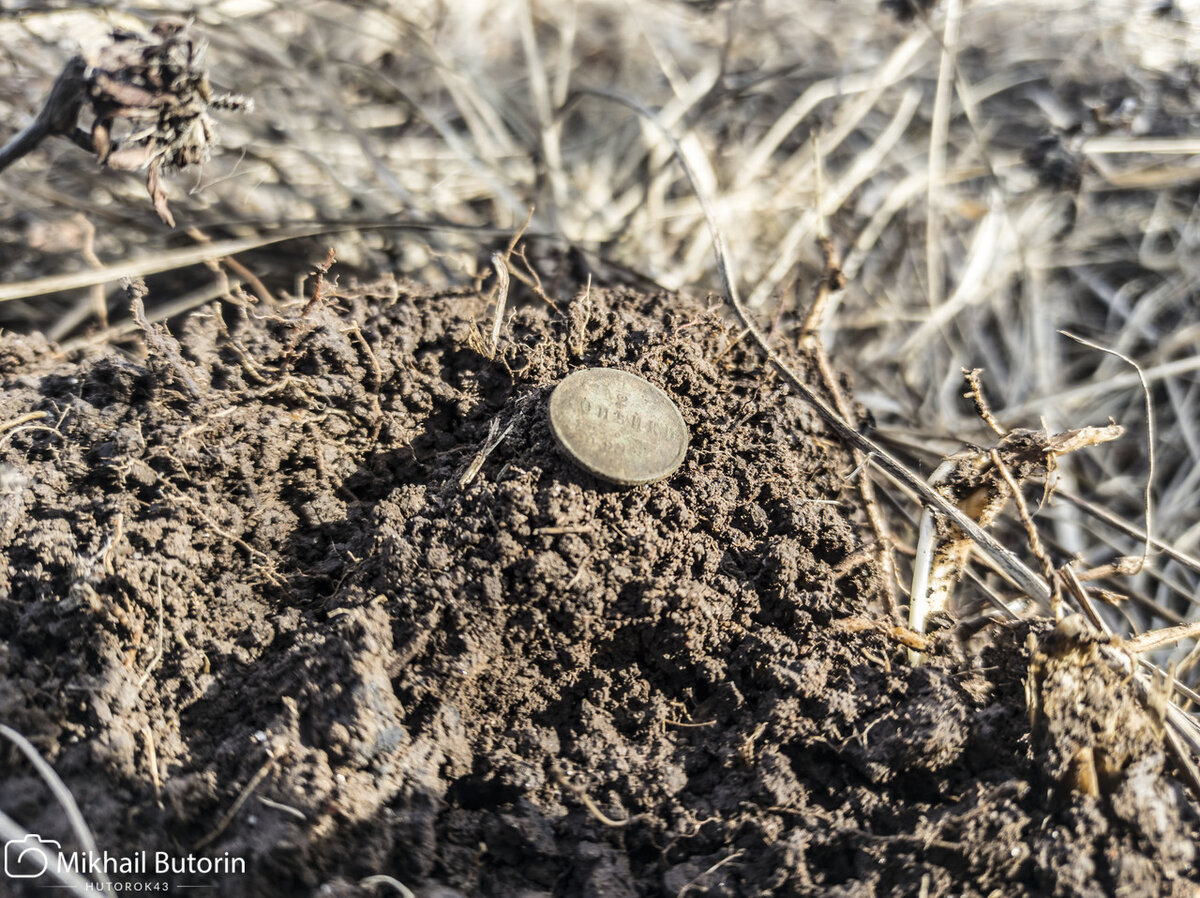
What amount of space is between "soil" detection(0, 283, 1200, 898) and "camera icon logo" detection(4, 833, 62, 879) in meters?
0.02

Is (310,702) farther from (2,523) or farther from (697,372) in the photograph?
(697,372)

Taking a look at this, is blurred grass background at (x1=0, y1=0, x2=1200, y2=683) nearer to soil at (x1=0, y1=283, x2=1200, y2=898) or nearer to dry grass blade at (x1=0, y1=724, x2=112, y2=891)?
soil at (x1=0, y1=283, x2=1200, y2=898)

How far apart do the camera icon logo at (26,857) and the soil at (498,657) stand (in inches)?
1.0

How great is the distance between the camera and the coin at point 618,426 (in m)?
1.81

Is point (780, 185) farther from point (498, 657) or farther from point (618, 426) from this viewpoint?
point (498, 657)

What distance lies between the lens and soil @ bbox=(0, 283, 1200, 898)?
151 centimetres

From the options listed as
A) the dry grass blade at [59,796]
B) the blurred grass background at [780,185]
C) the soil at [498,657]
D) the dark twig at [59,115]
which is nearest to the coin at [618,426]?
the soil at [498,657]

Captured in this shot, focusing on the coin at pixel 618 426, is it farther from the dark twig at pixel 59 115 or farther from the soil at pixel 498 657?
the dark twig at pixel 59 115

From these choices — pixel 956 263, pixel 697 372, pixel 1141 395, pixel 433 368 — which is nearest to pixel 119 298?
pixel 433 368

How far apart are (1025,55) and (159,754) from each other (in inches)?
199

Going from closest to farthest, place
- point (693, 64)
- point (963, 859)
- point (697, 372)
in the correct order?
point (963, 859)
point (697, 372)
point (693, 64)

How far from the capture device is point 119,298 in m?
3.12

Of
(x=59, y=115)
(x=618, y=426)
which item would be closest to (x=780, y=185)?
(x=618, y=426)

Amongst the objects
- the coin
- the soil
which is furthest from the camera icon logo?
the coin
